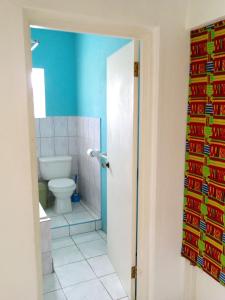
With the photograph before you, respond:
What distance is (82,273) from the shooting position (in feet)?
7.34

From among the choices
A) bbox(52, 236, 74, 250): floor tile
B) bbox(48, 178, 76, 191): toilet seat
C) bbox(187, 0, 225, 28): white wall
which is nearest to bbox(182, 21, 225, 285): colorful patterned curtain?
bbox(187, 0, 225, 28): white wall

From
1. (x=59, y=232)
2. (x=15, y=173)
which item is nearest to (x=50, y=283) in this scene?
(x=59, y=232)

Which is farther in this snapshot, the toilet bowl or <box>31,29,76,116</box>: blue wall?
<box>31,29,76,116</box>: blue wall

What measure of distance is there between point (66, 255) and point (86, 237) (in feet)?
1.29

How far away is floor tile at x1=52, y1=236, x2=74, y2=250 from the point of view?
2.69 metres

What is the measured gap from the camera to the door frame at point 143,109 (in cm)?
127

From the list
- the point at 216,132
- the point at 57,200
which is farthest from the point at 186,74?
the point at 57,200

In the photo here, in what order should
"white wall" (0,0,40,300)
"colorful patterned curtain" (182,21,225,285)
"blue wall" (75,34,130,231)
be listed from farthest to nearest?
"blue wall" (75,34,130,231) → "colorful patterned curtain" (182,21,225,285) → "white wall" (0,0,40,300)

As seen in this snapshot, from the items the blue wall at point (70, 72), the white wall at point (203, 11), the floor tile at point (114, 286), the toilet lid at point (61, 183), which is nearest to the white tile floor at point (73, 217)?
the blue wall at point (70, 72)

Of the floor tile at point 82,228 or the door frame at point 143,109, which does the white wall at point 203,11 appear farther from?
the floor tile at point 82,228

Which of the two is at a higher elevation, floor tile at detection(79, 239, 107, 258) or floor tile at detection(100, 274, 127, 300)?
floor tile at detection(79, 239, 107, 258)

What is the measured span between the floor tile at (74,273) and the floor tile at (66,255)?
0.21 feet

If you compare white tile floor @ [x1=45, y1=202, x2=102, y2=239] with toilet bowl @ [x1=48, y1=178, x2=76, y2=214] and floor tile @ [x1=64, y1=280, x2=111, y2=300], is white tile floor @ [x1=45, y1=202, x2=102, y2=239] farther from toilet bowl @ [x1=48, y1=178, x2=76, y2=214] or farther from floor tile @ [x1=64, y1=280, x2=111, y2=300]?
floor tile @ [x1=64, y1=280, x2=111, y2=300]

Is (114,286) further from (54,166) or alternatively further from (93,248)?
(54,166)
